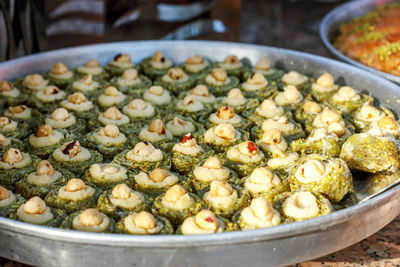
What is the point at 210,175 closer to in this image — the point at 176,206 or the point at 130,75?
the point at 176,206

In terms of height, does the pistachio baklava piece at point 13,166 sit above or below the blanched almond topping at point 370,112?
above

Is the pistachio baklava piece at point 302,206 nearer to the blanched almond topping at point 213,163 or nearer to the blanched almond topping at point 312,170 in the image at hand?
the blanched almond topping at point 312,170

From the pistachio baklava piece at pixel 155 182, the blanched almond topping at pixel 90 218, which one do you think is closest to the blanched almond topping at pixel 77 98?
the pistachio baklava piece at pixel 155 182

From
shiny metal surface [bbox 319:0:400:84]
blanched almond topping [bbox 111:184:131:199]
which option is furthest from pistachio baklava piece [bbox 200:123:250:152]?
shiny metal surface [bbox 319:0:400:84]

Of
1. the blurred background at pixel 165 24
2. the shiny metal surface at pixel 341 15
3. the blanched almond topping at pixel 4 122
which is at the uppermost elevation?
the blanched almond topping at pixel 4 122

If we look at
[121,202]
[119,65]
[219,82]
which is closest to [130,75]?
[119,65]

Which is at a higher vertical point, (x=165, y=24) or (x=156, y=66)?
(x=156, y=66)

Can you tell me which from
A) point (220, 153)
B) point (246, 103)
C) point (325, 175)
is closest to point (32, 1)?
point (246, 103)
